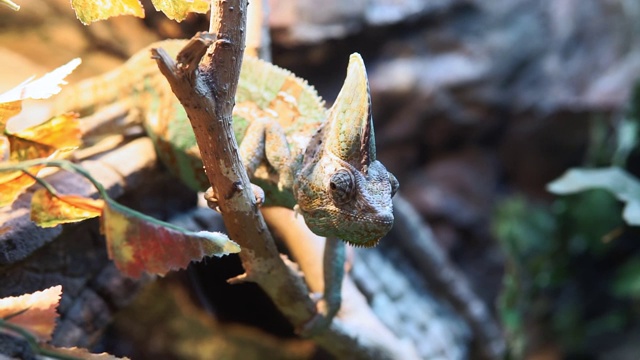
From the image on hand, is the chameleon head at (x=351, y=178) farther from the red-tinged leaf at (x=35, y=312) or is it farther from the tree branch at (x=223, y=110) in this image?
the red-tinged leaf at (x=35, y=312)

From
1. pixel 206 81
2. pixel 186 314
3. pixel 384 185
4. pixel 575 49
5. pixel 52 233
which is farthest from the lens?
pixel 575 49

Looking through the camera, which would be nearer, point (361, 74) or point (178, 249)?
point (178, 249)

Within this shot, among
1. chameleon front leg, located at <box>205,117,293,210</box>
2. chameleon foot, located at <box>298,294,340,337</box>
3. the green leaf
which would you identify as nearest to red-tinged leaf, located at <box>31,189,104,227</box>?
chameleon front leg, located at <box>205,117,293,210</box>

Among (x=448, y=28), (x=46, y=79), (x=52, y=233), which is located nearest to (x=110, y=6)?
(x=46, y=79)

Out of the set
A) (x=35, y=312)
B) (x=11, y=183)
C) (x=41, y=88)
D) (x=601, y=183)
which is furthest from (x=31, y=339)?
(x=601, y=183)

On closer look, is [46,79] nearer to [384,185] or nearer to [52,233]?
[52,233]

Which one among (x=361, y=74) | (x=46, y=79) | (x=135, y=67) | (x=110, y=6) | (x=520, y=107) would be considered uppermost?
(x=520, y=107)

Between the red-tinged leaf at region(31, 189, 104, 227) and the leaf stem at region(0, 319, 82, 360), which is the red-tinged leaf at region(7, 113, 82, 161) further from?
the leaf stem at region(0, 319, 82, 360)
